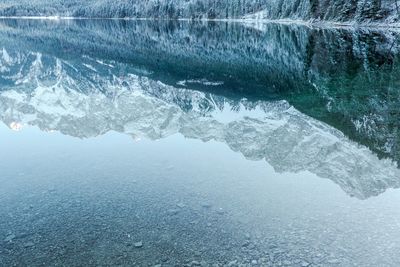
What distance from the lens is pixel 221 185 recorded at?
23859 mm

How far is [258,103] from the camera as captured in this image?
4409cm

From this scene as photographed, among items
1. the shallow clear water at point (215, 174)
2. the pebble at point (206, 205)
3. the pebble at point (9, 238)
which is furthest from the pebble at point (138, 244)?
the pebble at point (9, 238)

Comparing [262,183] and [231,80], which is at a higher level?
[262,183]

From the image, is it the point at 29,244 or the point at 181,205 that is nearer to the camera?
the point at 29,244

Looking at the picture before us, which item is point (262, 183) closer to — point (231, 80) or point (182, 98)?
point (182, 98)

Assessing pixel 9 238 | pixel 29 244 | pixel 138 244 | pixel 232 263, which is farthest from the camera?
pixel 9 238

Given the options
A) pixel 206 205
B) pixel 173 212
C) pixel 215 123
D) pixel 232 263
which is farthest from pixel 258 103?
pixel 232 263

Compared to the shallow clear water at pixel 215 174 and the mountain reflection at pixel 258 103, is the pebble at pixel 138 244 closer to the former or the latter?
the shallow clear water at pixel 215 174

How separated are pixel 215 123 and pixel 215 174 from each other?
46.9 feet

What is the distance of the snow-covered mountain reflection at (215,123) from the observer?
26516 mm

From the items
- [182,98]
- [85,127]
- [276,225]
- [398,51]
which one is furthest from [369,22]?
[276,225]

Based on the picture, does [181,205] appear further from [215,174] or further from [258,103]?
[258,103]

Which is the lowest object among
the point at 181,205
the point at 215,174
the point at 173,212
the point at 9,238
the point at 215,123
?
the point at 215,123

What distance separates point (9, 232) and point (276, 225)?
485 inches
